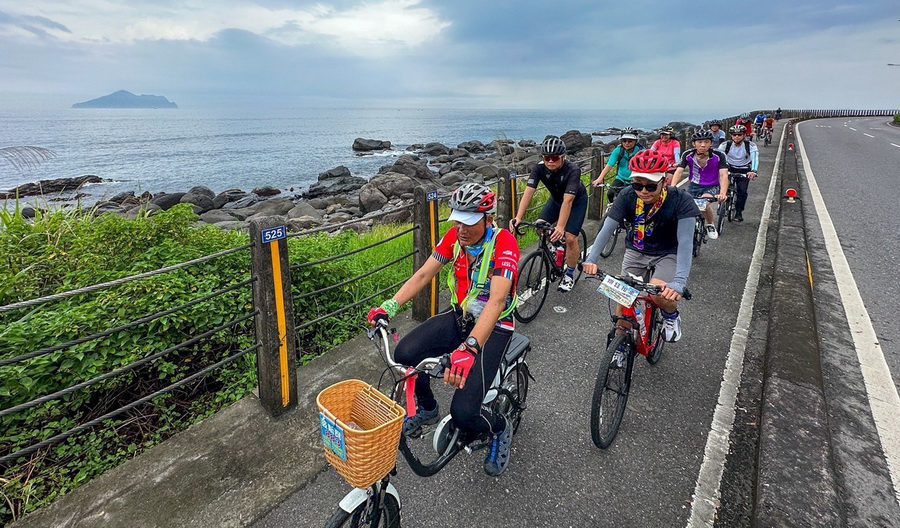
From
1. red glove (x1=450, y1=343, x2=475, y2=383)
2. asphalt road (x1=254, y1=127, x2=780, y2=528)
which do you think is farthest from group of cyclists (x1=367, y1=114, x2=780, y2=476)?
asphalt road (x1=254, y1=127, x2=780, y2=528)

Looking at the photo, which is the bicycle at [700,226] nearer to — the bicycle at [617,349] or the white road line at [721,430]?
the white road line at [721,430]

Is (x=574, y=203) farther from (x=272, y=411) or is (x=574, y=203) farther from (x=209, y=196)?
(x=209, y=196)

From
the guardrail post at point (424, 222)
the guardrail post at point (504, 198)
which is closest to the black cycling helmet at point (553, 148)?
the guardrail post at point (504, 198)

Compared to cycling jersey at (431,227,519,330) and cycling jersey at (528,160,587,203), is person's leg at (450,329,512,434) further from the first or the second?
cycling jersey at (528,160,587,203)

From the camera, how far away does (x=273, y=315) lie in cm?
366

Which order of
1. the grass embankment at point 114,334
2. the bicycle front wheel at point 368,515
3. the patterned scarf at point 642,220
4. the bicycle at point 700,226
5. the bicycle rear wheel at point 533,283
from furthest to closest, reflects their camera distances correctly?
the bicycle at point 700,226
the bicycle rear wheel at point 533,283
the patterned scarf at point 642,220
the grass embankment at point 114,334
the bicycle front wheel at point 368,515

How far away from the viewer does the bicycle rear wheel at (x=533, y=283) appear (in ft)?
19.2

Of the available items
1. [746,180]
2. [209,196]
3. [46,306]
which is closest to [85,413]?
[46,306]

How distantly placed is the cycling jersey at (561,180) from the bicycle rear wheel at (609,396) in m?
2.94

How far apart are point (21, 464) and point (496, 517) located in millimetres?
3716

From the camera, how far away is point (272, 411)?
380cm

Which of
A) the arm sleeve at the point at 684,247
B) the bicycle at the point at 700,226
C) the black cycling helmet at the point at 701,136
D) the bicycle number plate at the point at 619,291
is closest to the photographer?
the bicycle number plate at the point at 619,291

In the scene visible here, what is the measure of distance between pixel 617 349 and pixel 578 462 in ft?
2.94

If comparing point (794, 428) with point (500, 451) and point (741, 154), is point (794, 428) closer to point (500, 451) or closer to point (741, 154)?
point (500, 451)
